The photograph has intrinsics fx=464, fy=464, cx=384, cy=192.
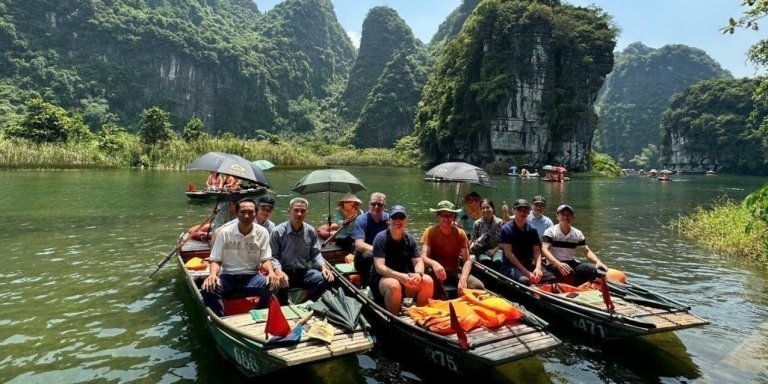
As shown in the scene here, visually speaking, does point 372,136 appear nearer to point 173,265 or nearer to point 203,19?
point 203,19

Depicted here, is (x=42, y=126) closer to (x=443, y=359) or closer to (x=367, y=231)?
(x=367, y=231)

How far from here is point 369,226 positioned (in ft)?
25.9

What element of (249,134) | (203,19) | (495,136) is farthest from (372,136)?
(203,19)

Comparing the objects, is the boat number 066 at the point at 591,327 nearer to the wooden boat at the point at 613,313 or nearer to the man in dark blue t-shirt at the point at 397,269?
the wooden boat at the point at 613,313

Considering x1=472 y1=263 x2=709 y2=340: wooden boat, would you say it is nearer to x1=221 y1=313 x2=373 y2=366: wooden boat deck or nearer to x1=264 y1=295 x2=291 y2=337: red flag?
x1=221 y1=313 x2=373 y2=366: wooden boat deck

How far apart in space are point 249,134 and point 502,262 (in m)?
149

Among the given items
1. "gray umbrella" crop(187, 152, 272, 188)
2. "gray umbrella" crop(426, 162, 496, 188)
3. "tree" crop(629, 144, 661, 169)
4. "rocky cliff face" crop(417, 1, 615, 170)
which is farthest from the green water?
"tree" crop(629, 144, 661, 169)

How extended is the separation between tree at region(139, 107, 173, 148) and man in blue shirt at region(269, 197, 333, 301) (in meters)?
52.1

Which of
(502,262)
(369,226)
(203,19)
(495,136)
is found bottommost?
(502,262)

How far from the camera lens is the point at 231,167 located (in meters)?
8.68

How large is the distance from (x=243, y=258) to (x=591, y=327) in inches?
195

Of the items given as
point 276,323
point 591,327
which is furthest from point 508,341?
point 276,323

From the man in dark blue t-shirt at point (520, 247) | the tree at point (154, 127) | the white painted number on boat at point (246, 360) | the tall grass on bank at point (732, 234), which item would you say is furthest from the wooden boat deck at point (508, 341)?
the tree at point (154, 127)

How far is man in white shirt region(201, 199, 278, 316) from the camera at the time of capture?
6324 mm
